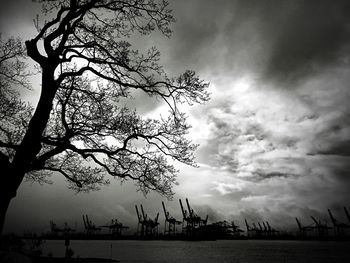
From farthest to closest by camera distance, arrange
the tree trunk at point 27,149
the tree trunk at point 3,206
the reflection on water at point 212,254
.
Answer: the reflection on water at point 212,254
the tree trunk at point 27,149
the tree trunk at point 3,206

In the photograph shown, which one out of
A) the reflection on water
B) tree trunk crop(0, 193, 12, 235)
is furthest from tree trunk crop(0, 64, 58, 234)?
the reflection on water

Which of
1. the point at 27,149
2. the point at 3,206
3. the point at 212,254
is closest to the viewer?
the point at 3,206

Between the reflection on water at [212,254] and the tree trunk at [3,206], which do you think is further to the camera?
the reflection on water at [212,254]

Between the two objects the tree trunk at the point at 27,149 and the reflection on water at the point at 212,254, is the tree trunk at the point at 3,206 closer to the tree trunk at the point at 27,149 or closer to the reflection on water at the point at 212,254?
the tree trunk at the point at 27,149

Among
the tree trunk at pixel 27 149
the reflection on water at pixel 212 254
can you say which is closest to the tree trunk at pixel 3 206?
the tree trunk at pixel 27 149

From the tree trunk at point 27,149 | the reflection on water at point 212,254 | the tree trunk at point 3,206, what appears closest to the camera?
the tree trunk at point 3,206

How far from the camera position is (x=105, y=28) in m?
9.16

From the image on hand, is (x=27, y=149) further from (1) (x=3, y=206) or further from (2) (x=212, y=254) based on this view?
(2) (x=212, y=254)

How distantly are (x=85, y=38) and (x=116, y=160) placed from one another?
4.12 m

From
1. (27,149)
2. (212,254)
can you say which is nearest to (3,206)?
(27,149)

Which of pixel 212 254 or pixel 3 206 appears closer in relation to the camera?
pixel 3 206

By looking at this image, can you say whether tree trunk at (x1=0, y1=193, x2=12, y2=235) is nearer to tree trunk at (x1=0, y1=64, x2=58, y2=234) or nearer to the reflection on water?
tree trunk at (x1=0, y1=64, x2=58, y2=234)

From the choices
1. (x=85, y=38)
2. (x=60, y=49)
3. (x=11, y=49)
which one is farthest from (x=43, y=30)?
(x=11, y=49)

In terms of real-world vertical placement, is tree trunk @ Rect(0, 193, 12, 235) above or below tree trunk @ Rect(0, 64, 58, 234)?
below
